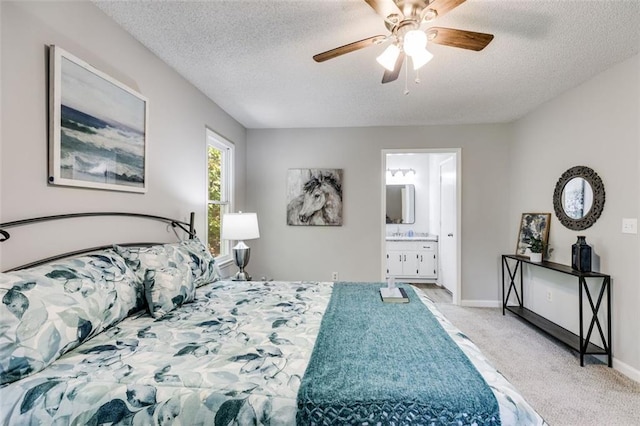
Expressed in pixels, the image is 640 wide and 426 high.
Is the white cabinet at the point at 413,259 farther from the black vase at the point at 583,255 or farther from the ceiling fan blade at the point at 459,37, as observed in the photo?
the ceiling fan blade at the point at 459,37

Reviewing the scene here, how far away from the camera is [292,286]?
8.04 feet

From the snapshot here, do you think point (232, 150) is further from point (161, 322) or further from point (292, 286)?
point (161, 322)

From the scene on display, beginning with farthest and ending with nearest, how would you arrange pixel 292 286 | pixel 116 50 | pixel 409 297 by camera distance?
pixel 292 286 < pixel 409 297 < pixel 116 50

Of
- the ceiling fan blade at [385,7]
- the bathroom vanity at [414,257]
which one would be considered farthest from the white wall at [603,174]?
the ceiling fan blade at [385,7]

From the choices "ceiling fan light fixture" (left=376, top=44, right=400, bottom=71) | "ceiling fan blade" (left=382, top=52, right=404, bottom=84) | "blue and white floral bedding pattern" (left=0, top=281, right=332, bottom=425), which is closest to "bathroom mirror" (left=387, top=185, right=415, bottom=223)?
"ceiling fan blade" (left=382, top=52, right=404, bottom=84)

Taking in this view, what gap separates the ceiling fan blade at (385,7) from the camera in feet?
5.05

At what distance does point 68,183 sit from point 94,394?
3.69 feet

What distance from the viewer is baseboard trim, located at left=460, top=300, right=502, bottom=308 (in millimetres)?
4195

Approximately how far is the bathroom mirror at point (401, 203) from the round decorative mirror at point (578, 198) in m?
2.75

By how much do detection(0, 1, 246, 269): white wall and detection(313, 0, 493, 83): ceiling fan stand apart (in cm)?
135

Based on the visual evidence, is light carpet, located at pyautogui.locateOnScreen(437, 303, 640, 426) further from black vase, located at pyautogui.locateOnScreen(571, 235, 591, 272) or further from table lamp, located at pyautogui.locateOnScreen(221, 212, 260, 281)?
table lamp, located at pyautogui.locateOnScreen(221, 212, 260, 281)

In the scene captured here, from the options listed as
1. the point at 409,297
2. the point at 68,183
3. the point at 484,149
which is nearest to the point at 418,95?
the point at 484,149

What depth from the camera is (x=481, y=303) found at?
13.9 feet

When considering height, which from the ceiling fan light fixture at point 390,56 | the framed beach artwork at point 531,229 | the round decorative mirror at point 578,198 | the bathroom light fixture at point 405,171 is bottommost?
the framed beach artwork at point 531,229
